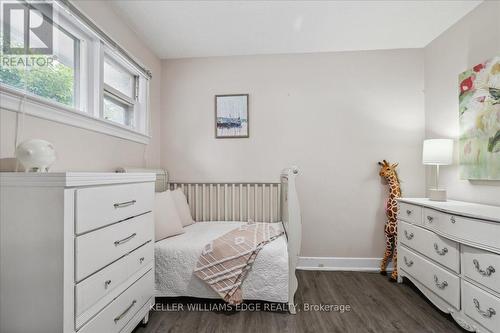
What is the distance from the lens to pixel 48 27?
4.61 ft

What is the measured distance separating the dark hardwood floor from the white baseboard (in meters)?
0.44

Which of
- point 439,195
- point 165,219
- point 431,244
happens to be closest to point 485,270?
point 431,244

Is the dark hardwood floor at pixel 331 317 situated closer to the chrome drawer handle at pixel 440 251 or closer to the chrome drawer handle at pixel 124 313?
the chrome drawer handle at pixel 124 313

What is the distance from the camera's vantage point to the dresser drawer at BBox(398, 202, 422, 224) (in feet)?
6.30

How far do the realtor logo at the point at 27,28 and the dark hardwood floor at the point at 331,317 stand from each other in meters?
1.83

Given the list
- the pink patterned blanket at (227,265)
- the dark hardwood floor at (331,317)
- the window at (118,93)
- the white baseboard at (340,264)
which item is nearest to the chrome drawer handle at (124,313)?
the dark hardwood floor at (331,317)

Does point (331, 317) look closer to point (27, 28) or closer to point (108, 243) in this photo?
point (108, 243)

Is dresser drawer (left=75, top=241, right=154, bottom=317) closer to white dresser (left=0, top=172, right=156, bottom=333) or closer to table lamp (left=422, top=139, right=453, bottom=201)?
white dresser (left=0, top=172, right=156, bottom=333)

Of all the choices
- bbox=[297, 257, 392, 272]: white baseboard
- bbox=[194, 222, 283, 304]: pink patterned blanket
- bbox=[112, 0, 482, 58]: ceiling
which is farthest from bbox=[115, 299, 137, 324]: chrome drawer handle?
bbox=[112, 0, 482, 58]: ceiling

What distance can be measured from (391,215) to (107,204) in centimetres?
248

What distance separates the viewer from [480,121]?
6.10 feet

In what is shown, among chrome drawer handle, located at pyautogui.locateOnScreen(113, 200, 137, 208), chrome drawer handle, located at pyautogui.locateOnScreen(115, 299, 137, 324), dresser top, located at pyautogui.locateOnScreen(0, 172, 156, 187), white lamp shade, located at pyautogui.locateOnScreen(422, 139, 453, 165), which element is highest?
white lamp shade, located at pyautogui.locateOnScreen(422, 139, 453, 165)

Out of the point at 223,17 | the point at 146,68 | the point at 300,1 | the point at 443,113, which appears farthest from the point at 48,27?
the point at 443,113

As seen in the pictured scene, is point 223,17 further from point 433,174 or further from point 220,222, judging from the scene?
point 433,174
